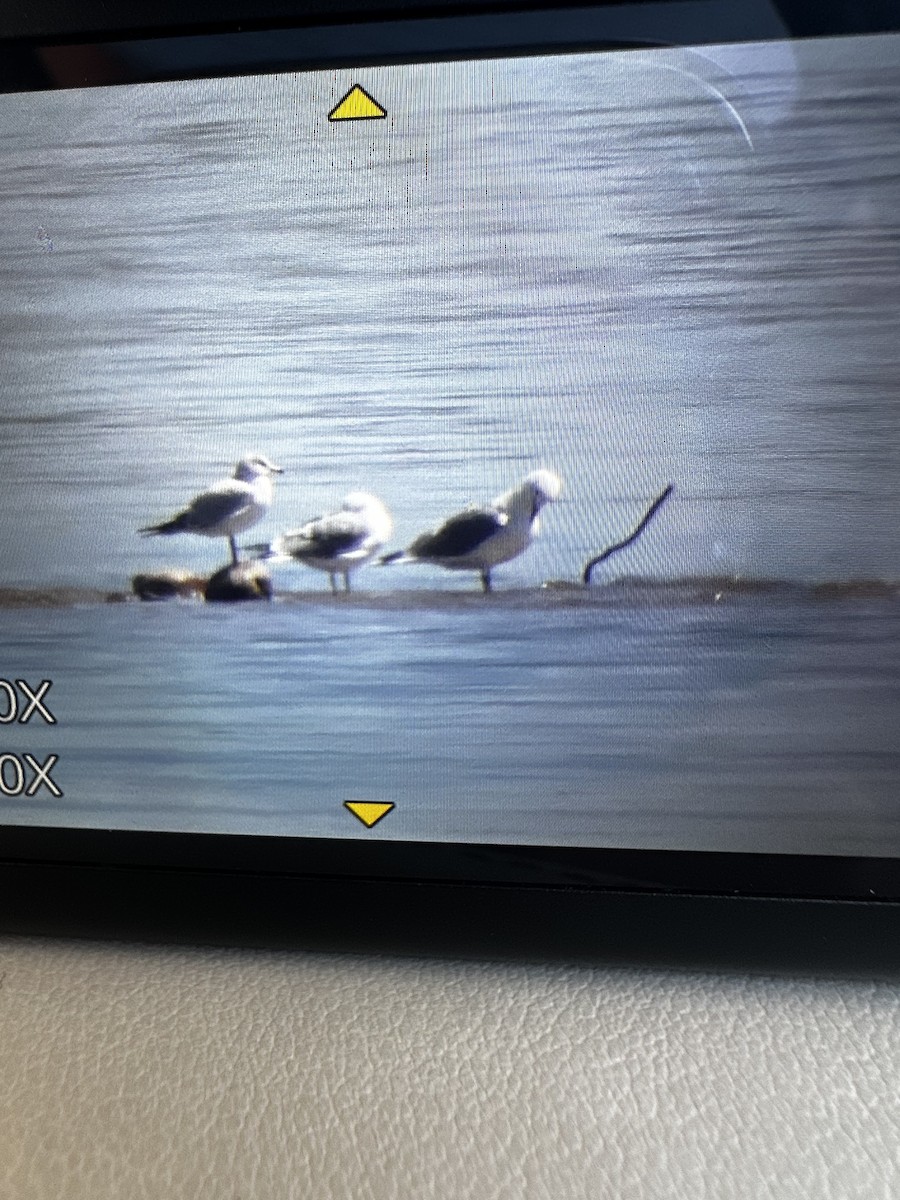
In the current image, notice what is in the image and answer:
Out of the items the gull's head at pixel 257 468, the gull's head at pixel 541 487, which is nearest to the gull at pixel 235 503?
the gull's head at pixel 257 468

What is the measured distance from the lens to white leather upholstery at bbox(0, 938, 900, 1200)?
15.9 inches

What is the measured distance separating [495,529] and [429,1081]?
9.0 inches

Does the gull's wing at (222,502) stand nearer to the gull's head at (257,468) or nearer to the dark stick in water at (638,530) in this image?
the gull's head at (257,468)

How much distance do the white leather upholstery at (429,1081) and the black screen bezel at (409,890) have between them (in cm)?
2

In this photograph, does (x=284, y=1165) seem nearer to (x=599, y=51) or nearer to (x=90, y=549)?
(x=90, y=549)

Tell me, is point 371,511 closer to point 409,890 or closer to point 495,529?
point 495,529

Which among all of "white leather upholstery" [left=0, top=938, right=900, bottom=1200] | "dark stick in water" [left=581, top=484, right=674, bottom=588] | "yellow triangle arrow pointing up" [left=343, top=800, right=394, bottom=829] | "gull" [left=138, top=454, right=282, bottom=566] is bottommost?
"white leather upholstery" [left=0, top=938, right=900, bottom=1200]

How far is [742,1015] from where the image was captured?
18.7 inches

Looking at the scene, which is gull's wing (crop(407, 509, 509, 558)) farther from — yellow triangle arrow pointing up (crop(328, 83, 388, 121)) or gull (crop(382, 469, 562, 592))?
yellow triangle arrow pointing up (crop(328, 83, 388, 121))

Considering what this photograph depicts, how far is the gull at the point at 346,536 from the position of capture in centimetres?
47

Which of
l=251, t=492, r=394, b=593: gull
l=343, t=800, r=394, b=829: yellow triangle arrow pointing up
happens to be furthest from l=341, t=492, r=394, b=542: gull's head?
l=343, t=800, r=394, b=829: yellow triangle arrow pointing up

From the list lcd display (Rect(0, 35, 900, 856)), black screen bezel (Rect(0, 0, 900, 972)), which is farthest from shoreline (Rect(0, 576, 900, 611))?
black screen bezel (Rect(0, 0, 900, 972))

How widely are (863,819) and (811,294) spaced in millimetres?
222

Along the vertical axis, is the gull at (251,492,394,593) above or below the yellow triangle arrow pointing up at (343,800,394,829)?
above
